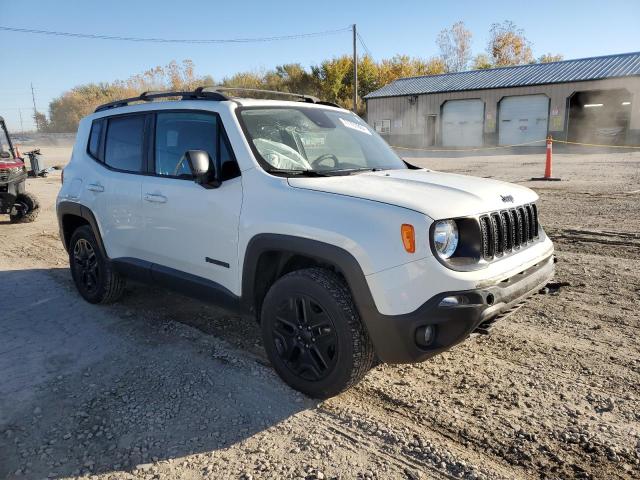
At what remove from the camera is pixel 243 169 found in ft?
11.4

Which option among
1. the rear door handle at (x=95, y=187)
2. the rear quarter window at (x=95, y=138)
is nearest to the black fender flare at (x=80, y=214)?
the rear door handle at (x=95, y=187)

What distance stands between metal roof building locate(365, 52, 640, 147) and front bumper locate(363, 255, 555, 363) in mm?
31438

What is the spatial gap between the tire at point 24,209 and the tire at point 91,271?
6.19 m

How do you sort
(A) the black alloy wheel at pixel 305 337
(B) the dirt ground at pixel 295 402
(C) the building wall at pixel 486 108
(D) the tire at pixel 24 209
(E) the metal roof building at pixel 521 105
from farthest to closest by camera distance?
(E) the metal roof building at pixel 521 105 < (C) the building wall at pixel 486 108 < (D) the tire at pixel 24 209 < (A) the black alloy wheel at pixel 305 337 < (B) the dirt ground at pixel 295 402

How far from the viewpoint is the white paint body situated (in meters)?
2.72

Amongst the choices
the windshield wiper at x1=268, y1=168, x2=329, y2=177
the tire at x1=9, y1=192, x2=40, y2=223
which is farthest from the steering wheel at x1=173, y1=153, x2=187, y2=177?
the tire at x1=9, y1=192, x2=40, y2=223

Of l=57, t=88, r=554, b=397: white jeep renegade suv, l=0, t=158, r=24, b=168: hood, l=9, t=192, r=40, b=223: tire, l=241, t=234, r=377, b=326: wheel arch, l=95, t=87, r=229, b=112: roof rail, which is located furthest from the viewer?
l=9, t=192, r=40, b=223: tire

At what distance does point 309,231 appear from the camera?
3.01 meters

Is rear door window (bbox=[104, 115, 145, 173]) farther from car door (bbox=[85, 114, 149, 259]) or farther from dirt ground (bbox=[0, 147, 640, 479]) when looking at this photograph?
dirt ground (bbox=[0, 147, 640, 479])

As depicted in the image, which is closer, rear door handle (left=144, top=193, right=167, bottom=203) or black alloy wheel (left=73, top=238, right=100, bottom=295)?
rear door handle (left=144, top=193, right=167, bottom=203)

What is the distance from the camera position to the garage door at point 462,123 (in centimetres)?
3425

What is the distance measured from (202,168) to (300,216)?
82cm

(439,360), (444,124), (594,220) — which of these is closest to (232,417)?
(439,360)

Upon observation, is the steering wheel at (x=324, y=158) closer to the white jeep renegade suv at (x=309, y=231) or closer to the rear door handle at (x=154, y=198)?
the white jeep renegade suv at (x=309, y=231)
